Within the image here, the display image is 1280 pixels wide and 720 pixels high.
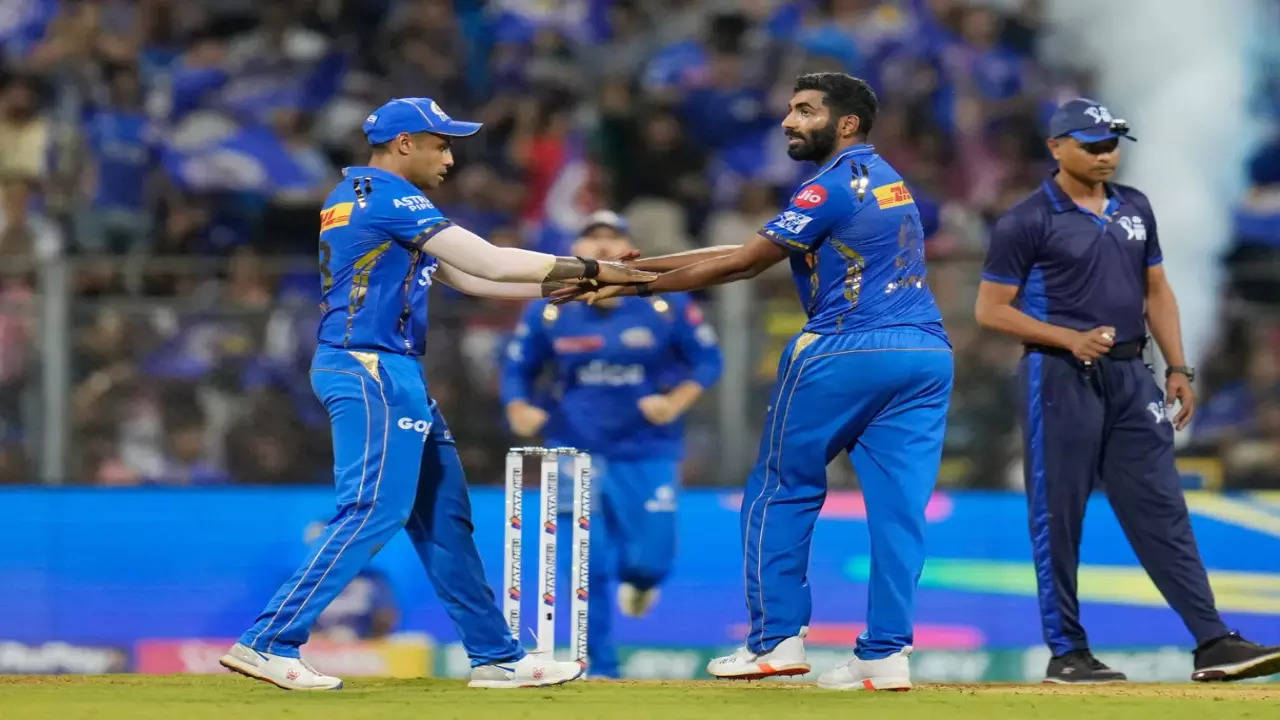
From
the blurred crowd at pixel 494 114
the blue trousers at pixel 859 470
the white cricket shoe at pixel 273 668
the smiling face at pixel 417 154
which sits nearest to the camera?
the white cricket shoe at pixel 273 668

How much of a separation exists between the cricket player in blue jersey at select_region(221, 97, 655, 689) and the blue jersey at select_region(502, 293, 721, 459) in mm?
2805

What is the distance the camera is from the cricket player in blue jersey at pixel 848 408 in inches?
281

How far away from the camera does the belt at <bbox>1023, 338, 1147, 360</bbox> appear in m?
8.32

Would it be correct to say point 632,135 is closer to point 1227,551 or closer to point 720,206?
point 720,206

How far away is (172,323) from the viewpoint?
37.5ft

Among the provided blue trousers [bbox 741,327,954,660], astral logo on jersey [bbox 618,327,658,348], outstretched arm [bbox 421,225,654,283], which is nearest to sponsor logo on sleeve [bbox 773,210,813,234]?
blue trousers [bbox 741,327,954,660]

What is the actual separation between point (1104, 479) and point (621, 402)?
2804 millimetres

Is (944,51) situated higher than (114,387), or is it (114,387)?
(944,51)

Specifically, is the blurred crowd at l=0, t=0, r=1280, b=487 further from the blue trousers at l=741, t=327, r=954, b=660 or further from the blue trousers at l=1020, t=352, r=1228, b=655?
the blue trousers at l=741, t=327, r=954, b=660

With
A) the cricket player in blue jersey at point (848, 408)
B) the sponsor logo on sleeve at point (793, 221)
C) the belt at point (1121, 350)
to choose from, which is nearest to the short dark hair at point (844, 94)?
the cricket player in blue jersey at point (848, 408)

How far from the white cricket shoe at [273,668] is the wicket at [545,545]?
840 mm

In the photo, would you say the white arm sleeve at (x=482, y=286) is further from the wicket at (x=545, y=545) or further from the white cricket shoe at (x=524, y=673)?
the white cricket shoe at (x=524, y=673)

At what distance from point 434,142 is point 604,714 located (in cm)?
231

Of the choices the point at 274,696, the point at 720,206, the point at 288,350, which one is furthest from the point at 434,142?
the point at 720,206
